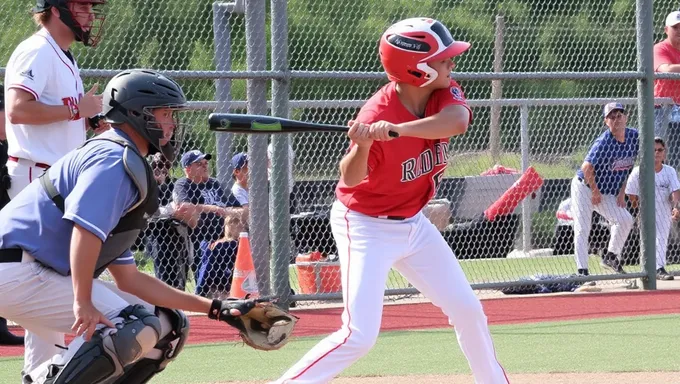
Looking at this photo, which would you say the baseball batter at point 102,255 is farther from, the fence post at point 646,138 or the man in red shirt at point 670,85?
the man in red shirt at point 670,85

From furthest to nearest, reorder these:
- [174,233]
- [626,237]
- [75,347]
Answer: [626,237] < [174,233] < [75,347]

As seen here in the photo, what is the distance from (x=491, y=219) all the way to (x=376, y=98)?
7.01m

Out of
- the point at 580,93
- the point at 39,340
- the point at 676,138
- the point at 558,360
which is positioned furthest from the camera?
the point at 580,93

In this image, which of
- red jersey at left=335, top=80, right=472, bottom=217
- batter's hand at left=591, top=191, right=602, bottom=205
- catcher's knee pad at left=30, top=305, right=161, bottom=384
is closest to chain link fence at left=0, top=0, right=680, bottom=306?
batter's hand at left=591, top=191, right=602, bottom=205

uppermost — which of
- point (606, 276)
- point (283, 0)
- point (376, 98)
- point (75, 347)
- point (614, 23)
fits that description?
point (376, 98)

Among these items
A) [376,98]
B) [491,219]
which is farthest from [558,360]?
[491,219]

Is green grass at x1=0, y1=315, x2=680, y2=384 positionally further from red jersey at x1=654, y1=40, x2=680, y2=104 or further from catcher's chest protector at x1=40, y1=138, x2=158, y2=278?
red jersey at x1=654, y1=40, x2=680, y2=104

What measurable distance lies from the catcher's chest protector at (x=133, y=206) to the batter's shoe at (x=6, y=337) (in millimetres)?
3398

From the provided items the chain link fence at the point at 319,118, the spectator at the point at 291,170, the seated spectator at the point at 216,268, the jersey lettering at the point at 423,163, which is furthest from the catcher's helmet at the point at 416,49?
the seated spectator at the point at 216,268

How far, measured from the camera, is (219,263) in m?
9.16

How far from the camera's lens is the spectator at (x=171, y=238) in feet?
30.2

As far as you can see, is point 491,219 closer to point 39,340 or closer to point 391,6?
point 391,6

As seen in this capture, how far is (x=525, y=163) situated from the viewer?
1239 centimetres

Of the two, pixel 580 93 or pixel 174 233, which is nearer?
pixel 174 233
